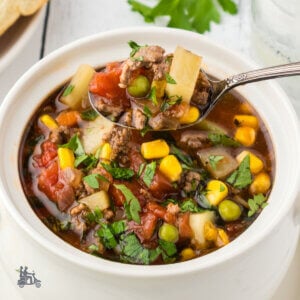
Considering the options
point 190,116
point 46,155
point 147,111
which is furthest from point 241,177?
point 46,155

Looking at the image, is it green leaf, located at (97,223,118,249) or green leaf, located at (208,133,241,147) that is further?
green leaf, located at (208,133,241,147)

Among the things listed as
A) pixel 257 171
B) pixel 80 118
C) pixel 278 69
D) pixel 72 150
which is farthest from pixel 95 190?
pixel 278 69

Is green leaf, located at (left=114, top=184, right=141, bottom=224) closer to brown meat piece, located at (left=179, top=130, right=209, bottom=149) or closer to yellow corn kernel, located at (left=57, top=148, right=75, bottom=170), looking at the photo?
yellow corn kernel, located at (left=57, top=148, right=75, bottom=170)

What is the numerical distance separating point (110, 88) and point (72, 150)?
0.27 m

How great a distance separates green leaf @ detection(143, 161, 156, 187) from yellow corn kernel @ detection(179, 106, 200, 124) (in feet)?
0.76

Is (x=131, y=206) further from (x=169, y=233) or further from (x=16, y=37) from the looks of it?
(x=16, y=37)

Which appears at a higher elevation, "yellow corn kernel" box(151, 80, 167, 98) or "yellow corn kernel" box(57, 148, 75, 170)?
"yellow corn kernel" box(151, 80, 167, 98)

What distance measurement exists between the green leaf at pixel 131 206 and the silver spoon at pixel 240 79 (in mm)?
283

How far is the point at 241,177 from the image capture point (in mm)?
→ 2494

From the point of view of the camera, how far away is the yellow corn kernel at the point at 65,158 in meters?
2.46

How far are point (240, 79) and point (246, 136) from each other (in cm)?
21

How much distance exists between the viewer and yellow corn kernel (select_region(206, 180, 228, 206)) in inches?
95.3

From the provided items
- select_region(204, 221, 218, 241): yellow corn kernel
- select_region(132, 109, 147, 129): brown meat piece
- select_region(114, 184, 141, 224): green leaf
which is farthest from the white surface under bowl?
select_region(204, 221, 218, 241): yellow corn kernel

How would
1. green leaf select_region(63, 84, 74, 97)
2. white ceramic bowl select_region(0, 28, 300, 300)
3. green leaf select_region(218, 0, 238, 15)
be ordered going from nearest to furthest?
white ceramic bowl select_region(0, 28, 300, 300), green leaf select_region(63, 84, 74, 97), green leaf select_region(218, 0, 238, 15)
